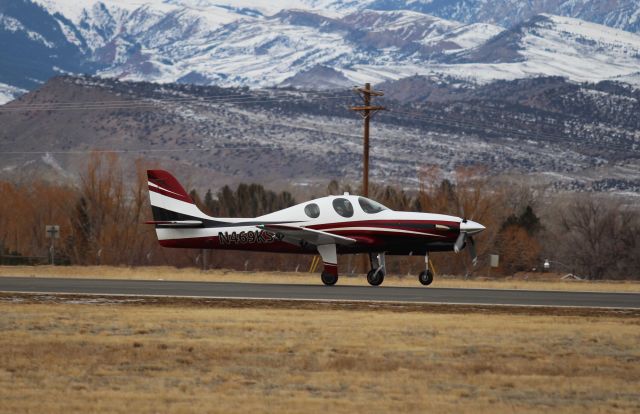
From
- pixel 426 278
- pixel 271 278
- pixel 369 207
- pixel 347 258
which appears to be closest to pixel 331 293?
pixel 369 207

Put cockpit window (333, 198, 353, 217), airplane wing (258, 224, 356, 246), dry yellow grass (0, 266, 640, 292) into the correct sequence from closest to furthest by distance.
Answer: airplane wing (258, 224, 356, 246), cockpit window (333, 198, 353, 217), dry yellow grass (0, 266, 640, 292)

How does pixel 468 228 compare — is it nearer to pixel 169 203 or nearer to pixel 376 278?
pixel 376 278

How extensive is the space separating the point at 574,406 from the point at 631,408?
0.69 metres

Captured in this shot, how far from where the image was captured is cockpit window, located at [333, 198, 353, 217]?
3494cm

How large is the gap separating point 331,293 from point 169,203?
7879 mm

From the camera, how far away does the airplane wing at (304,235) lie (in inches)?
1355

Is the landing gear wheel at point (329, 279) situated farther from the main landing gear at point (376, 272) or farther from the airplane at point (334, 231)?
the main landing gear at point (376, 272)

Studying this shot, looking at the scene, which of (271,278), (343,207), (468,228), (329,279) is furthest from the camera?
(271,278)

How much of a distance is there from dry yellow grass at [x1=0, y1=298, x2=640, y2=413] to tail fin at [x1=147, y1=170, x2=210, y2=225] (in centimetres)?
1140

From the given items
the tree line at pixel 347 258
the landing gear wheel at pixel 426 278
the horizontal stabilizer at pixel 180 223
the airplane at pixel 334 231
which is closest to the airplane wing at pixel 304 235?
the airplane at pixel 334 231

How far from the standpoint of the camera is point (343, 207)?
35031 millimetres

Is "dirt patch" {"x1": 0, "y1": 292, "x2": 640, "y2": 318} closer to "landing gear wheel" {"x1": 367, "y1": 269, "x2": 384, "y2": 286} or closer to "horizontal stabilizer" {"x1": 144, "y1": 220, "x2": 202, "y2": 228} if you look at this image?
"horizontal stabilizer" {"x1": 144, "y1": 220, "x2": 202, "y2": 228}

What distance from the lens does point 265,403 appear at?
1498cm

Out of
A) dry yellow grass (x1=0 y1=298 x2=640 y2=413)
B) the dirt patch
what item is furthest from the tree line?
dry yellow grass (x1=0 y1=298 x2=640 y2=413)
